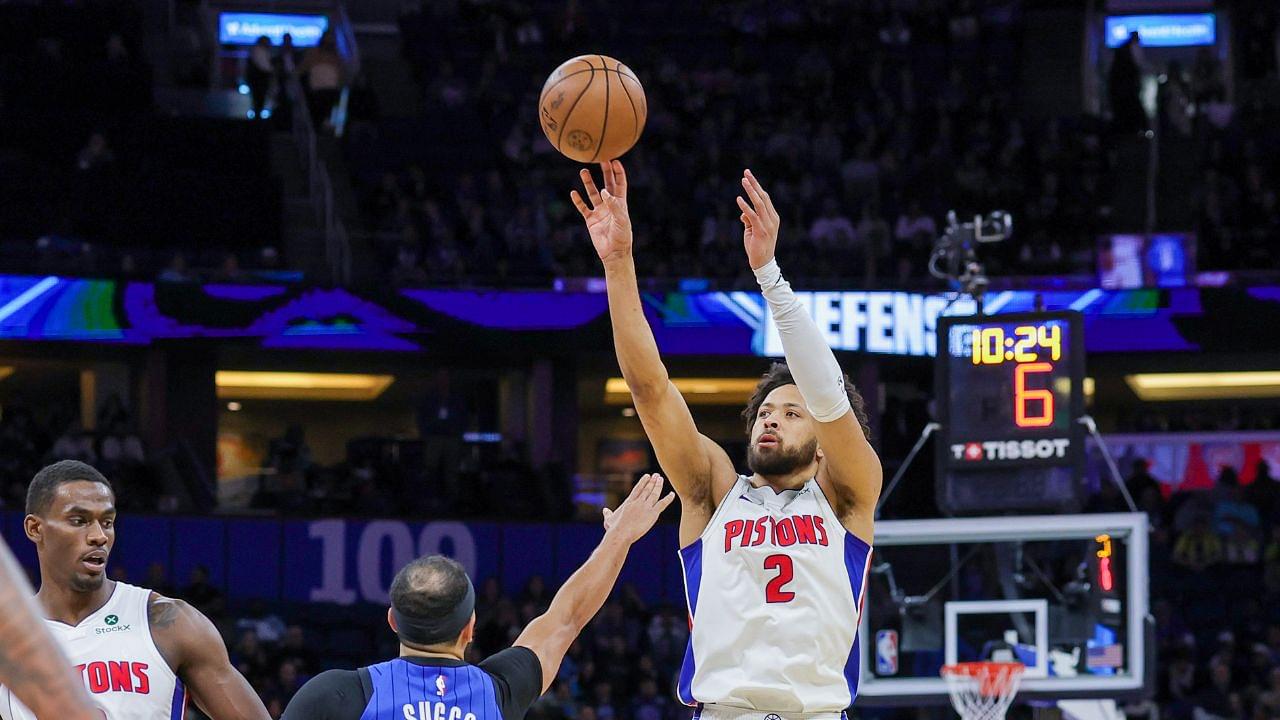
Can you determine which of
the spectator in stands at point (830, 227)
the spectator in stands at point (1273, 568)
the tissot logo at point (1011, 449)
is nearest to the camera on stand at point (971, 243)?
the tissot logo at point (1011, 449)

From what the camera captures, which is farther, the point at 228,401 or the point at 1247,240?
the point at 228,401

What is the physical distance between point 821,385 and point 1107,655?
763 cm

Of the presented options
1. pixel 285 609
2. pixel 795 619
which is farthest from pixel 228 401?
pixel 795 619

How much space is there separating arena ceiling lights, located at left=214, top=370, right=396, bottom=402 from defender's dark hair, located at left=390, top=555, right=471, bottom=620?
1835cm

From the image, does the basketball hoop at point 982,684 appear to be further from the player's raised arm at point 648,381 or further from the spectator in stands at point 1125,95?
the spectator in stands at point 1125,95

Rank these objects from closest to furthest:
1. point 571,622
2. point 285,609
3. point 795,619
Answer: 1. point 571,622
2. point 795,619
3. point 285,609

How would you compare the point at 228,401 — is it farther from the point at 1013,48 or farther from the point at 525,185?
the point at 1013,48

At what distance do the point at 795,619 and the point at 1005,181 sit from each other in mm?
16551

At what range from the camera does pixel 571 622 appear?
4871 mm

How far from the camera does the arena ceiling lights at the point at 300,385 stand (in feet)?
73.3

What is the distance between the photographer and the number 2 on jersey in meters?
5.30

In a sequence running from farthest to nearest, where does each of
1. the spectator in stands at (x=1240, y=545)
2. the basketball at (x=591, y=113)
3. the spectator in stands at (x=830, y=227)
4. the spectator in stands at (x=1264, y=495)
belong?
the spectator in stands at (x=830, y=227) < the spectator in stands at (x=1264, y=495) < the spectator in stands at (x=1240, y=545) < the basketball at (x=591, y=113)

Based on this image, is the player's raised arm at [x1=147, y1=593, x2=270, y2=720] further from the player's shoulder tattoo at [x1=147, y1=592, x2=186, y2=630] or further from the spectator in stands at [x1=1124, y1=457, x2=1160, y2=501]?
the spectator in stands at [x1=1124, y1=457, x2=1160, y2=501]

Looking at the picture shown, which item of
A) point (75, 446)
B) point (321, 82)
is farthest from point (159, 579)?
point (321, 82)
